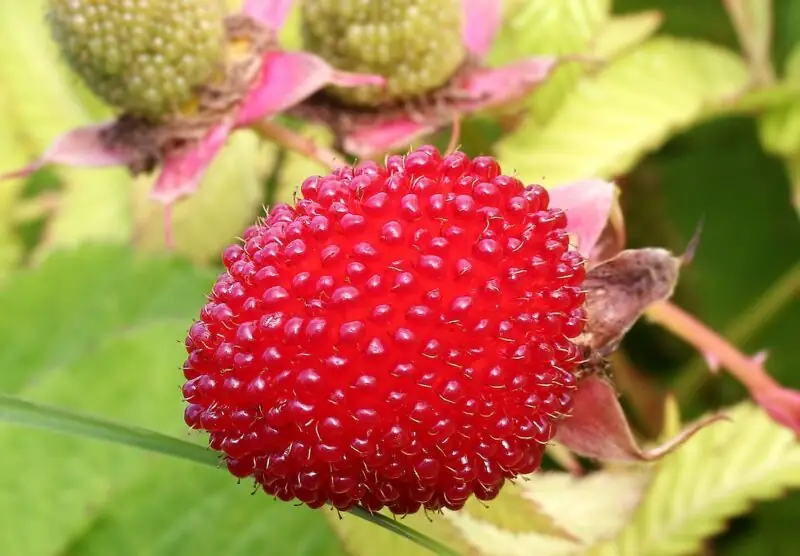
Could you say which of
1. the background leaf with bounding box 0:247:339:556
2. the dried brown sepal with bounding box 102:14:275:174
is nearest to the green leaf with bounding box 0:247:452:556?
the background leaf with bounding box 0:247:339:556

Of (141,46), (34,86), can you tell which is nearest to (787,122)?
(141,46)

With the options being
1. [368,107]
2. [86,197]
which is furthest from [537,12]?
[86,197]

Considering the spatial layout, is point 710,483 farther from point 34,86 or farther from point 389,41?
point 34,86

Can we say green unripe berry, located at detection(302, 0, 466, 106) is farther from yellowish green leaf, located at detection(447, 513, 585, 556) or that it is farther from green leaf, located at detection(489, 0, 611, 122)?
yellowish green leaf, located at detection(447, 513, 585, 556)

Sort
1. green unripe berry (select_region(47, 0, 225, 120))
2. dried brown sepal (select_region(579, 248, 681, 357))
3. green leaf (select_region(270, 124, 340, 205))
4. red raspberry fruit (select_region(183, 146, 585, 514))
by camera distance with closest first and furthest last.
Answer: red raspberry fruit (select_region(183, 146, 585, 514)) < dried brown sepal (select_region(579, 248, 681, 357)) < green unripe berry (select_region(47, 0, 225, 120)) < green leaf (select_region(270, 124, 340, 205))

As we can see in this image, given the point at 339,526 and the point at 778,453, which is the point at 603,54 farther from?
the point at 339,526
